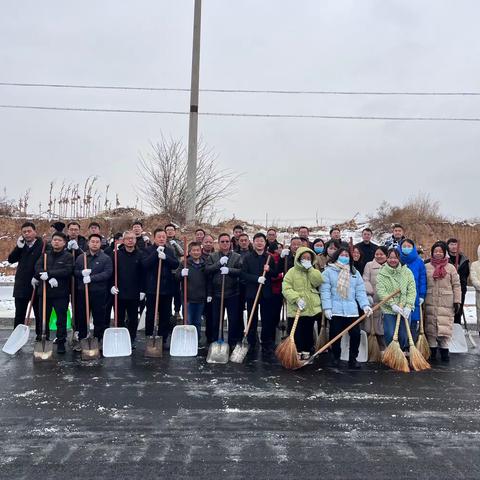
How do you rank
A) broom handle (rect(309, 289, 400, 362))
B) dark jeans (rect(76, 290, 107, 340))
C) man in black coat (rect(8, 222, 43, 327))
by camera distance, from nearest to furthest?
broom handle (rect(309, 289, 400, 362)), dark jeans (rect(76, 290, 107, 340)), man in black coat (rect(8, 222, 43, 327))

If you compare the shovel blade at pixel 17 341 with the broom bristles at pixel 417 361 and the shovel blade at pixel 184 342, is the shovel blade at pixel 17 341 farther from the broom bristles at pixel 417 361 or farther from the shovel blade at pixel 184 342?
the broom bristles at pixel 417 361

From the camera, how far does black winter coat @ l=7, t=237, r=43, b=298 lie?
7332 millimetres

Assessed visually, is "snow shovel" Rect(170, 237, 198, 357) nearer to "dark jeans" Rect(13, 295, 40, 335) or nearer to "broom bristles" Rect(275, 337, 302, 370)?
"broom bristles" Rect(275, 337, 302, 370)

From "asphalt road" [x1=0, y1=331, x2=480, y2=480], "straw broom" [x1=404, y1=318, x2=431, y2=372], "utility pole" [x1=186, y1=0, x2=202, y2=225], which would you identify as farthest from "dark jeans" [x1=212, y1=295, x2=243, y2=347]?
"utility pole" [x1=186, y1=0, x2=202, y2=225]

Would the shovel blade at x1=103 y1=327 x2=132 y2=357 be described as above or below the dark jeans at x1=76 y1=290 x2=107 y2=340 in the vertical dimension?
below

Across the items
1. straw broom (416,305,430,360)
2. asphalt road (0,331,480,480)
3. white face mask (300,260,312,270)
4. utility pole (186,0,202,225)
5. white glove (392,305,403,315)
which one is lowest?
asphalt road (0,331,480,480)

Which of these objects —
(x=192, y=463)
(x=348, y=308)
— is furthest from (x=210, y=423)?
(x=348, y=308)

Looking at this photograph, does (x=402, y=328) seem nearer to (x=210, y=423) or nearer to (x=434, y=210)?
(x=210, y=423)

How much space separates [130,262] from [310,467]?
180 inches

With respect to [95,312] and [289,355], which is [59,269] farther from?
[289,355]

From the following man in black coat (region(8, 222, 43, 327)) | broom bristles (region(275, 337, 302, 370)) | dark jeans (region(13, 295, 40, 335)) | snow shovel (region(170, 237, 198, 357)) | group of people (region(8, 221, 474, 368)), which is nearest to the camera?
broom bristles (region(275, 337, 302, 370))

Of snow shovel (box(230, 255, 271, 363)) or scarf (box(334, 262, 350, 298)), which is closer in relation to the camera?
scarf (box(334, 262, 350, 298))

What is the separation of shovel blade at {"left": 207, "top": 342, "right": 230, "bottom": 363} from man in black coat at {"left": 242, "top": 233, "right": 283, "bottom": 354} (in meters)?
0.82

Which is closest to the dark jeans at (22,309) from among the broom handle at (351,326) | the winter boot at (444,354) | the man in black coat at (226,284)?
the man in black coat at (226,284)
